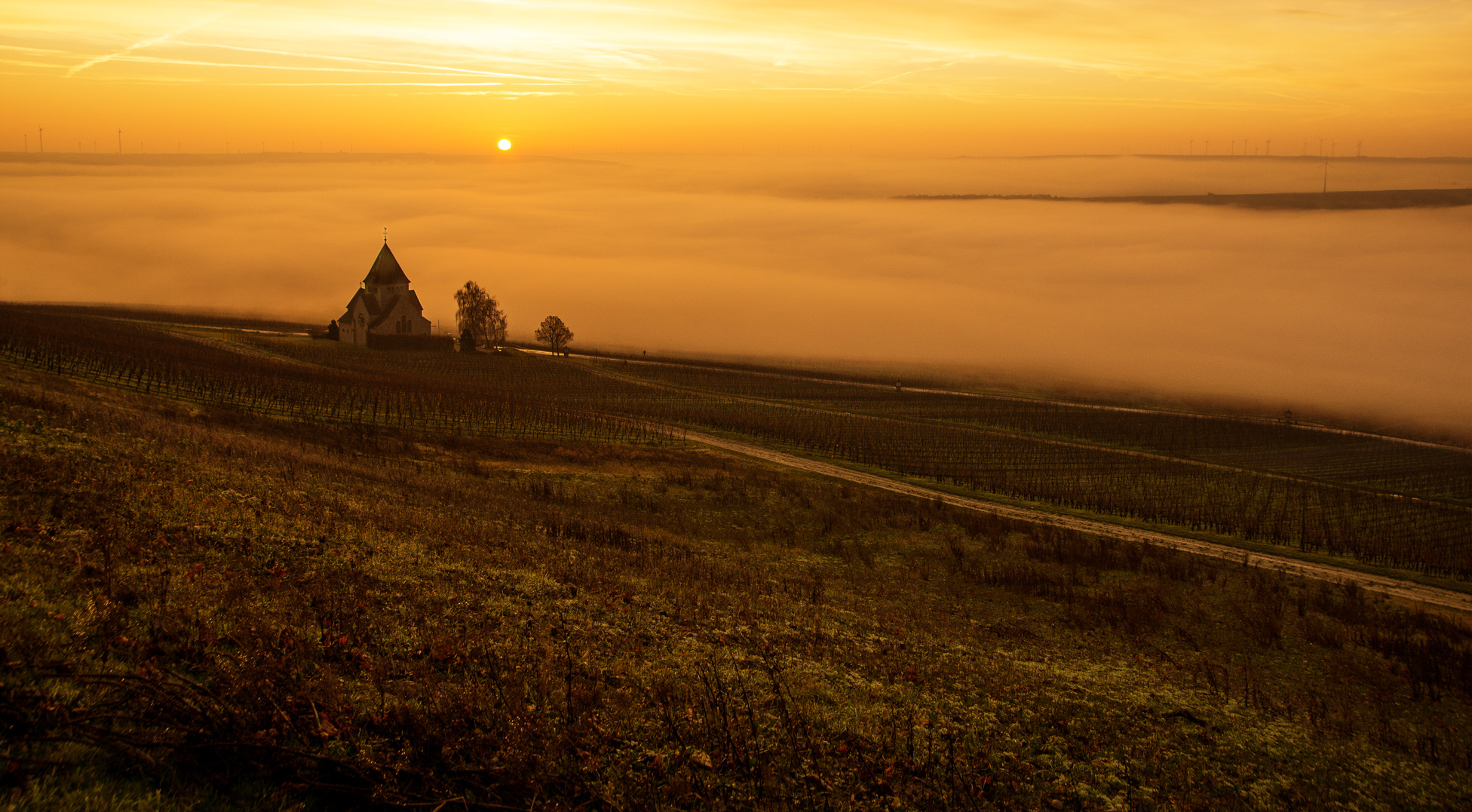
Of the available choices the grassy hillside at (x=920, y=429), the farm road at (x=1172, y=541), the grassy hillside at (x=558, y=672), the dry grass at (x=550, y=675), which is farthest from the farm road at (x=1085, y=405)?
the dry grass at (x=550, y=675)

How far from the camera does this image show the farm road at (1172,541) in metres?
32.1

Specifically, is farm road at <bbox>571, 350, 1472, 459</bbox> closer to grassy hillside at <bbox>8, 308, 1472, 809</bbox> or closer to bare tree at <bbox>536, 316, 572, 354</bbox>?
bare tree at <bbox>536, 316, 572, 354</bbox>

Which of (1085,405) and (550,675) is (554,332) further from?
(550,675)

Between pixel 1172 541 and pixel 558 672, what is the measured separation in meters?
35.1

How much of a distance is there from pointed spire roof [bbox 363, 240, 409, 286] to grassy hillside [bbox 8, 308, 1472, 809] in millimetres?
92049

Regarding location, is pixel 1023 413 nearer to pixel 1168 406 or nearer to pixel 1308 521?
pixel 1168 406

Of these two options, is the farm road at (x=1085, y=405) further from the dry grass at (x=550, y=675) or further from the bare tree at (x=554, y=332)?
the dry grass at (x=550, y=675)

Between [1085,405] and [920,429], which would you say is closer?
[920,429]

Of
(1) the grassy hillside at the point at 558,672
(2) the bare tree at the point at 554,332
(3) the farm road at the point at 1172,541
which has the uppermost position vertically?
(2) the bare tree at the point at 554,332

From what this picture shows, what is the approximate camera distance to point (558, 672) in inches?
395

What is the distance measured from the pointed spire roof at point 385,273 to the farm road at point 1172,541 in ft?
251

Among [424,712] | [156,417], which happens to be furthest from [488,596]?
[156,417]

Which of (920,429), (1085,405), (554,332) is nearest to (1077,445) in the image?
(920,429)

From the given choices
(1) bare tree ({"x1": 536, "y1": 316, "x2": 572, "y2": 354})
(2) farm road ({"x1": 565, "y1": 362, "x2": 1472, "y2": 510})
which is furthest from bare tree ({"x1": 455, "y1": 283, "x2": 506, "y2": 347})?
(2) farm road ({"x1": 565, "y1": 362, "x2": 1472, "y2": 510})
